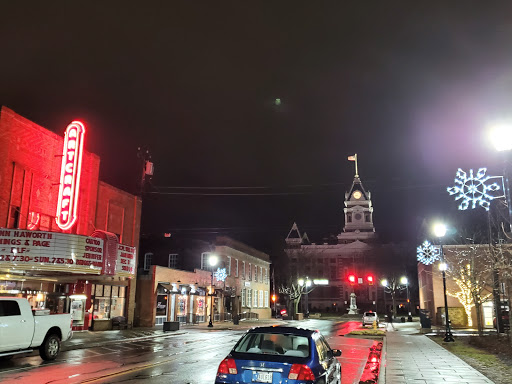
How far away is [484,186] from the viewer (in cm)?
1691

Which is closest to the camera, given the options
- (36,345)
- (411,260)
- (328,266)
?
(36,345)

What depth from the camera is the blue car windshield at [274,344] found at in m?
7.98

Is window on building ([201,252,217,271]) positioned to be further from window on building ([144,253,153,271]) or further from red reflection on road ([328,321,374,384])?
red reflection on road ([328,321,374,384])

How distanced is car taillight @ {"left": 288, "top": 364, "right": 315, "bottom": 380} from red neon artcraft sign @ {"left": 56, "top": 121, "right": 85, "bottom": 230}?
1912 cm

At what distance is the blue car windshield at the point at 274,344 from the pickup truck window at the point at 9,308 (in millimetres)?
9367

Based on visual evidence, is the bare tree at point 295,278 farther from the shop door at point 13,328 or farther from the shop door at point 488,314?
the shop door at point 13,328

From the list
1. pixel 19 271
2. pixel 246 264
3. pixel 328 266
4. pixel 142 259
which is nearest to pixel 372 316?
pixel 246 264

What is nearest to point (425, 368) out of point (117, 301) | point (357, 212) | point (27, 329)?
point (27, 329)

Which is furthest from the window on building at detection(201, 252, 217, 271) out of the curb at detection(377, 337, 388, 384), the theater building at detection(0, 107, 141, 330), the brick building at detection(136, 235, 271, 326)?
the curb at detection(377, 337, 388, 384)

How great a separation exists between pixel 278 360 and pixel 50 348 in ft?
37.0

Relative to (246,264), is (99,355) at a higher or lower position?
lower

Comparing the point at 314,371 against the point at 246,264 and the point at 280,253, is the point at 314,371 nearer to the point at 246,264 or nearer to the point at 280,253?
the point at 246,264

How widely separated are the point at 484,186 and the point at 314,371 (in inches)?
493

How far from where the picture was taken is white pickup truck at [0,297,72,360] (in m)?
13.9
